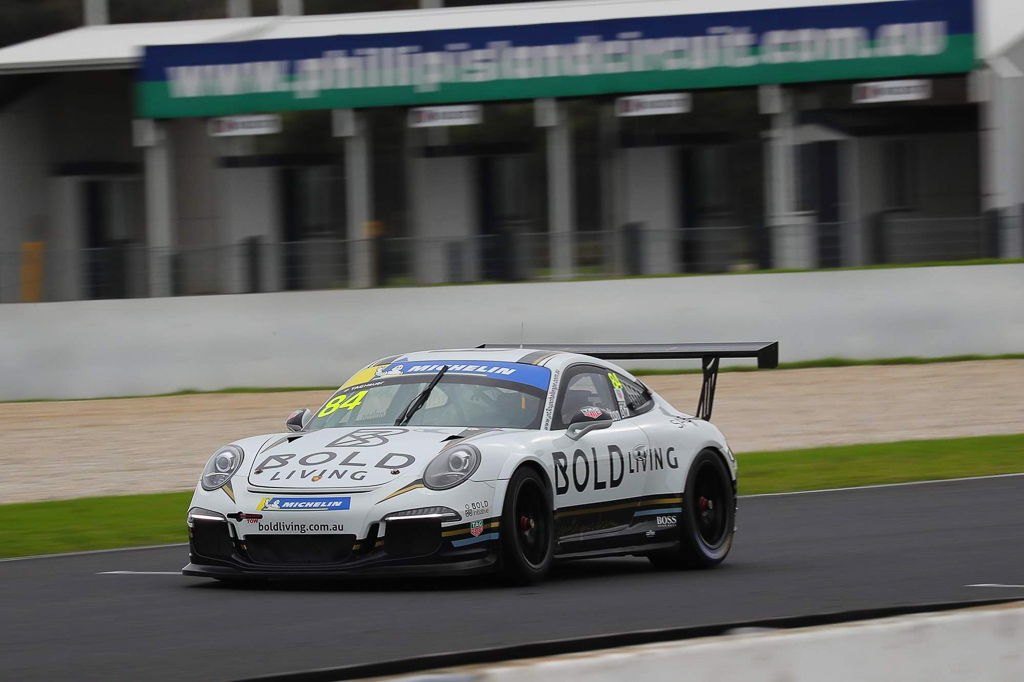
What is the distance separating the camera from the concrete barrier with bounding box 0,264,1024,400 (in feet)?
81.2

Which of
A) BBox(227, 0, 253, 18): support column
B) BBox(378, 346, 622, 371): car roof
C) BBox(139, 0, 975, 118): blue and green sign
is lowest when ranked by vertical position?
BBox(378, 346, 622, 371): car roof

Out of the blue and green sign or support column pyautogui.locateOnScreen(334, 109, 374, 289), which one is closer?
the blue and green sign

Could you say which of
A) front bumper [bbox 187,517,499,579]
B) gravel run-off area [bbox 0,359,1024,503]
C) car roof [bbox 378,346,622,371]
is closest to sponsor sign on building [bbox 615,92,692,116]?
gravel run-off area [bbox 0,359,1024,503]

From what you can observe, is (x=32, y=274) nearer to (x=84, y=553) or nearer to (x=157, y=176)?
(x=157, y=176)

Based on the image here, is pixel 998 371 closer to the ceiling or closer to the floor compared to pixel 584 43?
closer to the floor

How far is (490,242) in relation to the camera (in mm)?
25953

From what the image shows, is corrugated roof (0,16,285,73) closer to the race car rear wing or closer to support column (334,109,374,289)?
support column (334,109,374,289)

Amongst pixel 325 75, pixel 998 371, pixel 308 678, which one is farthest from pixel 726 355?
pixel 325 75

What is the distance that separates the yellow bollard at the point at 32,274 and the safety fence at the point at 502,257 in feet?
0.05

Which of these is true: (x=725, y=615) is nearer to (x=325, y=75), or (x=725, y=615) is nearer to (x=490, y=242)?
(x=490, y=242)

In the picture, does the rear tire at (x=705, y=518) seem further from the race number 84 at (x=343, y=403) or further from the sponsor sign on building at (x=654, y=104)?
the sponsor sign on building at (x=654, y=104)

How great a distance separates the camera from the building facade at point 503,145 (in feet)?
85.3

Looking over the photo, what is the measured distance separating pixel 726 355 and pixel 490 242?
1568 centimetres

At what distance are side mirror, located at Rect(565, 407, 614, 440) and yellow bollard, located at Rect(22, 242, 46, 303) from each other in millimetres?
17857
